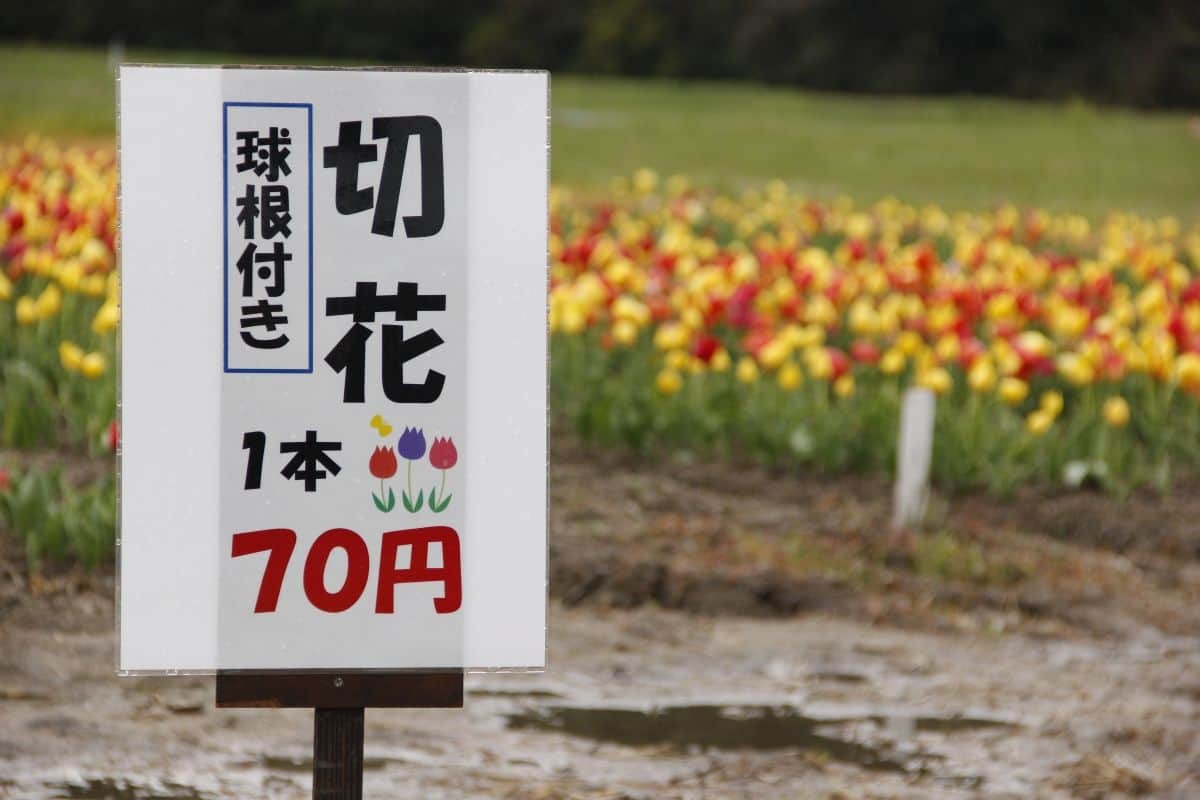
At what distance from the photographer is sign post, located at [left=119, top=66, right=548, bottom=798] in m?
2.29

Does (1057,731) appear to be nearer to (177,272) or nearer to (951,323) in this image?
(177,272)

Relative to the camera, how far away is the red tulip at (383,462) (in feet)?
7.59

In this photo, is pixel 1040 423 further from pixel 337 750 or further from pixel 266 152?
pixel 266 152

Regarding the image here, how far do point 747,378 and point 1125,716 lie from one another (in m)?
2.51

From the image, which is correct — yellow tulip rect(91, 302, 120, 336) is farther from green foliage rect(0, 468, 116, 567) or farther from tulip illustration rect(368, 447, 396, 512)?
tulip illustration rect(368, 447, 396, 512)

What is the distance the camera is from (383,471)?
231 centimetres

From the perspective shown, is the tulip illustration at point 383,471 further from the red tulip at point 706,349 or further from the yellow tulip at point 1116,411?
the yellow tulip at point 1116,411

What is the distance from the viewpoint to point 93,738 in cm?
353

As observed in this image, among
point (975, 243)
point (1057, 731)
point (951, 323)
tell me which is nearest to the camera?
point (1057, 731)

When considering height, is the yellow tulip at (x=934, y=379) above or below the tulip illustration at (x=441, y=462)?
above

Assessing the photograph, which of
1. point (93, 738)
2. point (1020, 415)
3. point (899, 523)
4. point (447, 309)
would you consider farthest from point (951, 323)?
point (447, 309)

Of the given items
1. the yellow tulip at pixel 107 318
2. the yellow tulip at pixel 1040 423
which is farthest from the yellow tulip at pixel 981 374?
the yellow tulip at pixel 107 318

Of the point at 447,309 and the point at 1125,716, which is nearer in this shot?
the point at 447,309

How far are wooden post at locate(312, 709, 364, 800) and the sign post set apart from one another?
5 cm
